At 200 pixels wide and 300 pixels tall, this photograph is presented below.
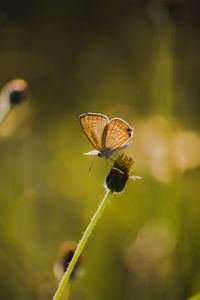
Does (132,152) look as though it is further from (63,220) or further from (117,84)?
(117,84)

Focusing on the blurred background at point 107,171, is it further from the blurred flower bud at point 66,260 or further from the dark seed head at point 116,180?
the dark seed head at point 116,180

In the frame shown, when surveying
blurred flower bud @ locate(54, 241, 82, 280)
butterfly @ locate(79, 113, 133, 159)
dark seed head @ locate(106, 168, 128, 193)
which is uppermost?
butterfly @ locate(79, 113, 133, 159)

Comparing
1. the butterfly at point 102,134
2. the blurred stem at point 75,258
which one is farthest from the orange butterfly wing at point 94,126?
the blurred stem at point 75,258

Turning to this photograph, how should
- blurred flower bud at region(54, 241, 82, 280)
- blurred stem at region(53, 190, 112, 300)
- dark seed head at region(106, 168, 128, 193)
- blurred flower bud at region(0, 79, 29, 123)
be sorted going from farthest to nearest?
blurred flower bud at region(0, 79, 29, 123)
blurred flower bud at region(54, 241, 82, 280)
dark seed head at region(106, 168, 128, 193)
blurred stem at region(53, 190, 112, 300)

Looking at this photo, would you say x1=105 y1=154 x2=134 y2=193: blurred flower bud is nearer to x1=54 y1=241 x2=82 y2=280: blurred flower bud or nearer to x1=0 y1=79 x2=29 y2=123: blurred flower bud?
x1=54 y1=241 x2=82 y2=280: blurred flower bud

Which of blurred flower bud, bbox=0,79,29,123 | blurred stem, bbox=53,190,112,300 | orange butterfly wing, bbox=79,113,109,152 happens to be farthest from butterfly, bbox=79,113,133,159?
blurred flower bud, bbox=0,79,29,123

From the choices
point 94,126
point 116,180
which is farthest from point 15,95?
point 116,180
